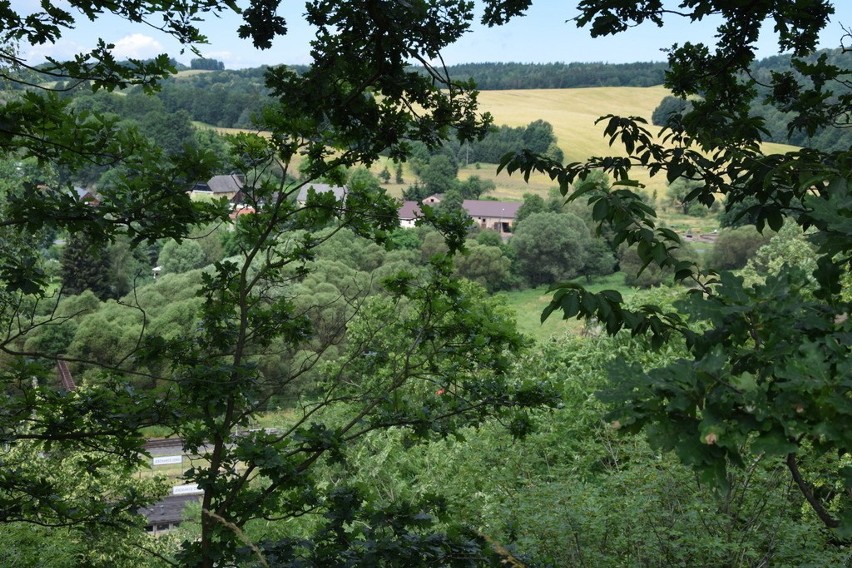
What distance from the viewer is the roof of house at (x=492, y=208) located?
230ft

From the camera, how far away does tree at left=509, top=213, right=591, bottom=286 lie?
56250 millimetres

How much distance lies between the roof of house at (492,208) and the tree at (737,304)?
65212 millimetres

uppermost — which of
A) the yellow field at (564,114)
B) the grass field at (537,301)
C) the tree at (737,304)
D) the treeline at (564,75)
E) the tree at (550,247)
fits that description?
the treeline at (564,75)

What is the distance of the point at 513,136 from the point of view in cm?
7262

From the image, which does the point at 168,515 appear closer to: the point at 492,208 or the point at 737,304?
the point at 737,304

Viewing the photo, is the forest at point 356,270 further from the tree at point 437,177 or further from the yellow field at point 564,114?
the tree at point 437,177

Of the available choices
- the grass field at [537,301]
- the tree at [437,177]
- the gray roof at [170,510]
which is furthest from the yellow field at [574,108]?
the gray roof at [170,510]

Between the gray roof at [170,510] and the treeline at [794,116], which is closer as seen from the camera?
the treeline at [794,116]

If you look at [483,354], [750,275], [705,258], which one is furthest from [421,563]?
[705,258]

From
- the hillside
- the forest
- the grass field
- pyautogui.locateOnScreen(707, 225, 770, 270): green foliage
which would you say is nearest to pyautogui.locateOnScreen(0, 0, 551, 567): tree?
the forest

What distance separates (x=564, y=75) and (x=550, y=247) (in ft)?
162

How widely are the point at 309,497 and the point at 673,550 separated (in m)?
3.69

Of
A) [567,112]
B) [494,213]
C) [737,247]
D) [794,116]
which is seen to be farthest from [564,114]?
[794,116]

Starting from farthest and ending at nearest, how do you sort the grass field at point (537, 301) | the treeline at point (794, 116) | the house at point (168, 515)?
the grass field at point (537, 301)
the house at point (168, 515)
the treeline at point (794, 116)
